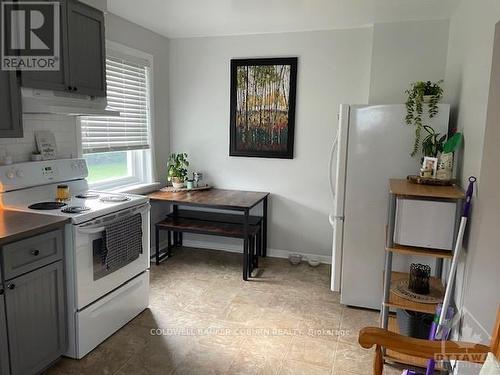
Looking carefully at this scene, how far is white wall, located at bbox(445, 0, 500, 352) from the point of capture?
1776 millimetres

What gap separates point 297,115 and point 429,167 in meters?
1.69

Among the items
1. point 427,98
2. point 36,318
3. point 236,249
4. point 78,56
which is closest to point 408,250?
point 427,98

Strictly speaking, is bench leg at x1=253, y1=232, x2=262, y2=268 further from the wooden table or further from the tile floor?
the tile floor

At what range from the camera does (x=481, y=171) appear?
1875mm

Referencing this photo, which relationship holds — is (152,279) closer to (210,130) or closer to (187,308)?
(187,308)

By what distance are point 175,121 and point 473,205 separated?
10.5 feet

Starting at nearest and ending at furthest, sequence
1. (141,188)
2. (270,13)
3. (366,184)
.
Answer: (366,184) < (270,13) < (141,188)

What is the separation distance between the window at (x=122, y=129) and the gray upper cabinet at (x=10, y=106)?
0.90 meters

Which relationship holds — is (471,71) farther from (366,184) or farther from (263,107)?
(263,107)

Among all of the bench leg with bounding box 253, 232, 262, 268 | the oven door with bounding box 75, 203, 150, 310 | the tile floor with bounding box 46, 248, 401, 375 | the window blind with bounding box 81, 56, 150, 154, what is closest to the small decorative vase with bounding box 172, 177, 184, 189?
the window blind with bounding box 81, 56, 150, 154

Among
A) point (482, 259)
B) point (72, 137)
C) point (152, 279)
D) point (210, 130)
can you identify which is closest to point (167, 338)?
point (152, 279)

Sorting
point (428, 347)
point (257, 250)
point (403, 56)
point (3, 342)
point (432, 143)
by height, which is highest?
point (403, 56)

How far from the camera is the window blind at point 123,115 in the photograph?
10.4ft

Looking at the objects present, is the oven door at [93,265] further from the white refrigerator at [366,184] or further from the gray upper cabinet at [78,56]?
the white refrigerator at [366,184]
